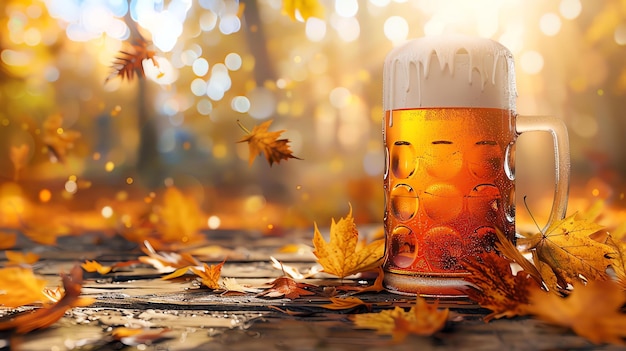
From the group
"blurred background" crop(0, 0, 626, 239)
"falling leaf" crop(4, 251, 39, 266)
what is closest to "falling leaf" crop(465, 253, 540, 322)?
"falling leaf" crop(4, 251, 39, 266)

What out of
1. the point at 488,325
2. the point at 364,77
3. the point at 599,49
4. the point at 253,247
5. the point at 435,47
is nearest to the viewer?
the point at 488,325

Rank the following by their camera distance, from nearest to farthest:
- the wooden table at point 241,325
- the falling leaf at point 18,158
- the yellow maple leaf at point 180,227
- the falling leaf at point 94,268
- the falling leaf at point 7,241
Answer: the wooden table at point 241,325, the falling leaf at point 94,268, the falling leaf at point 7,241, the yellow maple leaf at point 180,227, the falling leaf at point 18,158

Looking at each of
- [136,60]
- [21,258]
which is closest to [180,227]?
[21,258]

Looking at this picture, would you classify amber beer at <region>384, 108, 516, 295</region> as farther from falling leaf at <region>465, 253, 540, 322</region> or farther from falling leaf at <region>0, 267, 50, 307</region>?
falling leaf at <region>0, 267, 50, 307</region>

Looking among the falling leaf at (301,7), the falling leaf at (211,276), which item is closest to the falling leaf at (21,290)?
the falling leaf at (211,276)

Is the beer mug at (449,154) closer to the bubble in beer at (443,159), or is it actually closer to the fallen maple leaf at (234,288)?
the bubble in beer at (443,159)

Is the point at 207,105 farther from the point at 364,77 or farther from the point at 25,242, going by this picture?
the point at 25,242

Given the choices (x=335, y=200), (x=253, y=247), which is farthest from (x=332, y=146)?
(x=253, y=247)
